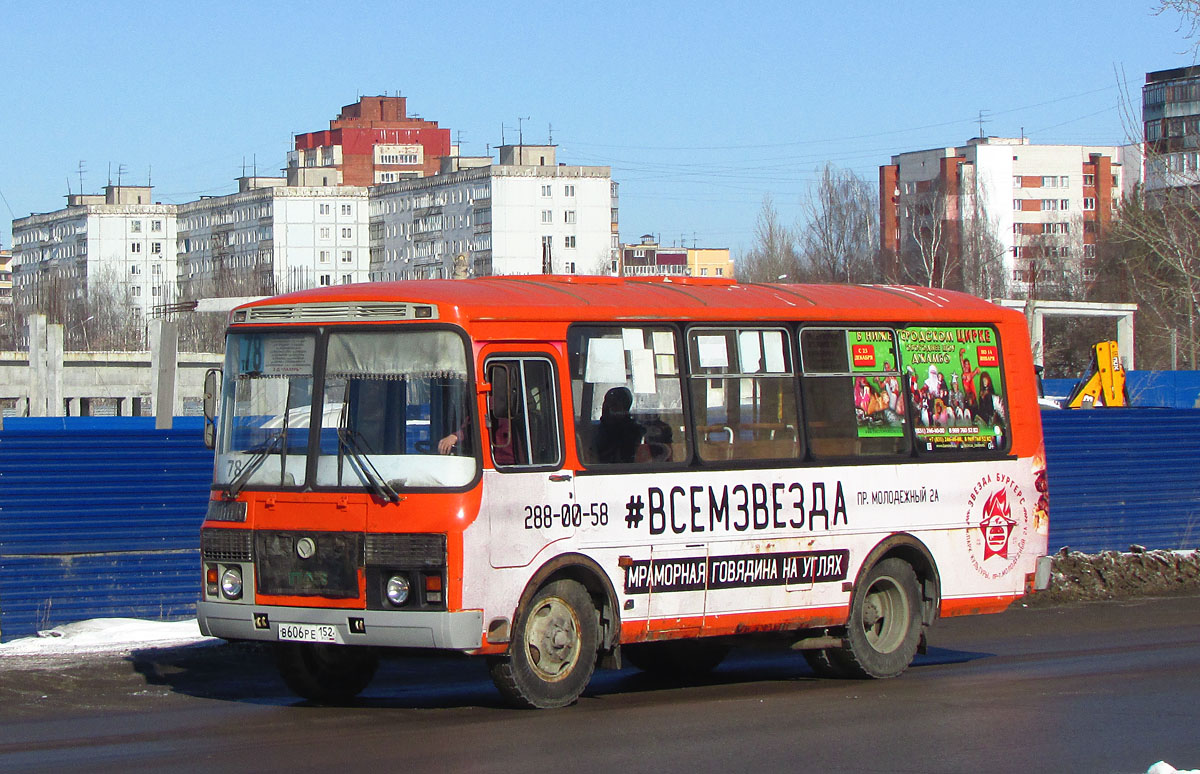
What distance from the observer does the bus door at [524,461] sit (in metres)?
9.65

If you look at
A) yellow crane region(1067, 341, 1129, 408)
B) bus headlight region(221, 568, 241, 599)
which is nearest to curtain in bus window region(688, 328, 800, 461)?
bus headlight region(221, 568, 241, 599)

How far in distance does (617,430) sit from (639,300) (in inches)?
37.4

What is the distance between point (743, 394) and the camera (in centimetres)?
1113

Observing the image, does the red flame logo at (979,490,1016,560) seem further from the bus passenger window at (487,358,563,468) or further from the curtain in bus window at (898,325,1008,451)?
the bus passenger window at (487,358,563,468)

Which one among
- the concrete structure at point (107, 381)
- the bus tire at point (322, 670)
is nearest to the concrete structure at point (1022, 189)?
the concrete structure at point (107, 381)

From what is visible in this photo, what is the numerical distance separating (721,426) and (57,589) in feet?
19.3

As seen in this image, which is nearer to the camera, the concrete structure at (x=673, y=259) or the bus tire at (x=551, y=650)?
the bus tire at (x=551, y=650)

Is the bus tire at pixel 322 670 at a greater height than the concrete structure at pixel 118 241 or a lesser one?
lesser

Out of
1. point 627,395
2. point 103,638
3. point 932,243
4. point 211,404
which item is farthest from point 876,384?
point 932,243

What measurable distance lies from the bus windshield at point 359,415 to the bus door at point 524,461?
212 millimetres

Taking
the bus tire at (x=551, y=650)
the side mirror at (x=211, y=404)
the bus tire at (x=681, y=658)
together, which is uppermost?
the side mirror at (x=211, y=404)

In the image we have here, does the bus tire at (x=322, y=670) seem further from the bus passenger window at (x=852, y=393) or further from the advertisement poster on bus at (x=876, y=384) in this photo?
the advertisement poster on bus at (x=876, y=384)

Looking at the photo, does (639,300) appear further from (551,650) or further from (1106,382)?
(1106,382)

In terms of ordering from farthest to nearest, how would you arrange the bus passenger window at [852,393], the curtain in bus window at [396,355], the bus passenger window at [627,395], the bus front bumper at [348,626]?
the bus passenger window at [852,393]
the bus passenger window at [627,395]
the curtain in bus window at [396,355]
the bus front bumper at [348,626]
